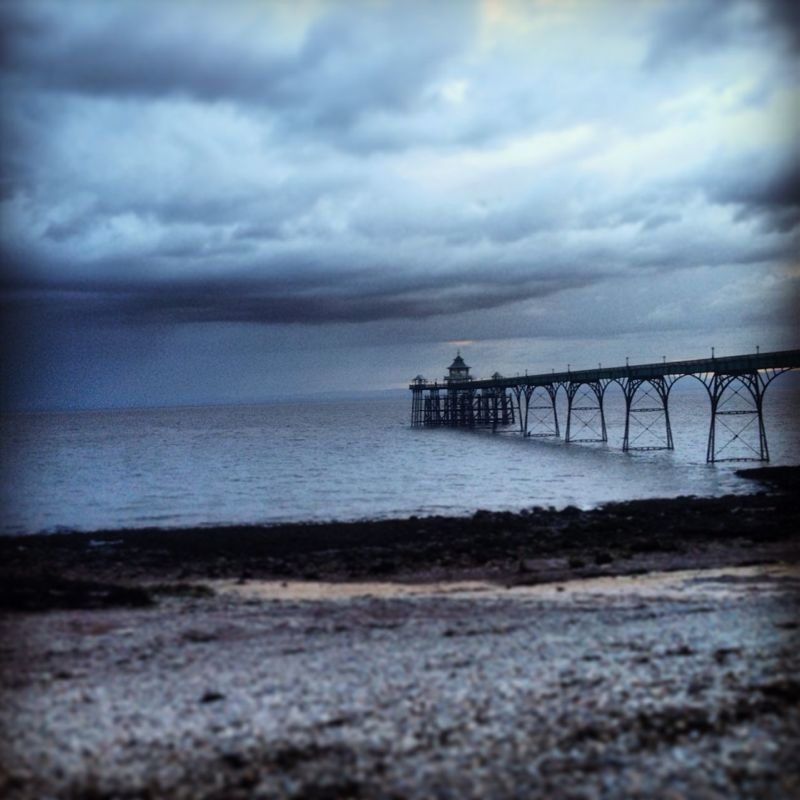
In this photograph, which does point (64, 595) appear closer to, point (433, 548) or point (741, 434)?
point (433, 548)

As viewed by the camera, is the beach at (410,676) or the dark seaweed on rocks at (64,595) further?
the dark seaweed on rocks at (64,595)

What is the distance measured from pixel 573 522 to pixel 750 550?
684 centimetres

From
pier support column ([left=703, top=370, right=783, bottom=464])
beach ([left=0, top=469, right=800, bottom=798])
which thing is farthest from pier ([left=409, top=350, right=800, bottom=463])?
beach ([left=0, top=469, right=800, bottom=798])

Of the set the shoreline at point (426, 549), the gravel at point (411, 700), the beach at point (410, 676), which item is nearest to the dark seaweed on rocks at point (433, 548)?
the shoreline at point (426, 549)

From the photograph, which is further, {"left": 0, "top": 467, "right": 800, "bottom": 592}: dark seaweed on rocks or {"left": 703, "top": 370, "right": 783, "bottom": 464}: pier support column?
{"left": 703, "top": 370, "right": 783, "bottom": 464}: pier support column

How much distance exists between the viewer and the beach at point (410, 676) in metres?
7.50

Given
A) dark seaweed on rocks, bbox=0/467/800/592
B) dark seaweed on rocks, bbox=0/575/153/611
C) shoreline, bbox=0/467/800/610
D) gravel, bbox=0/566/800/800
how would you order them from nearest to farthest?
gravel, bbox=0/566/800/800 → dark seaweed on rocks, bbox=0/575/153/611 → shoreline, bbox=0/467/800/610 → dark seaweed on rocks, bbox=0/467/800/592

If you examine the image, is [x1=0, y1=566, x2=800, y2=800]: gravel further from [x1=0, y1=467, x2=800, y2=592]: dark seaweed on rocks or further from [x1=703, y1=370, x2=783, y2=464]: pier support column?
[x1=703, y1=370, x2=783, y2=464]: pier support column

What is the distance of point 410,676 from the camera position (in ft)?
33.6

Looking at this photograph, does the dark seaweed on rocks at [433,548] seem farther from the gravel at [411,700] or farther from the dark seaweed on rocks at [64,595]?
the gravel at [411,700]

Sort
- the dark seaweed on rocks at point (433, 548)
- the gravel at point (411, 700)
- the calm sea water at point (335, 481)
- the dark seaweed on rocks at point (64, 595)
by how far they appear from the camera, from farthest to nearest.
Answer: the calm sea water at point (335, 481)
the dark seaweed on rocks at point (433, 548)
the dark seaweed on rocks at point (64, 595)
the gravel at point (411, 700)

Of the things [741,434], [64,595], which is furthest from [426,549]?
[741,434]

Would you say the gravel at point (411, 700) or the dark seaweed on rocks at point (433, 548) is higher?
the gravel at point (411, 700)

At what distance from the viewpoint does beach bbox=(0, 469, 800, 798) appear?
7504mm
